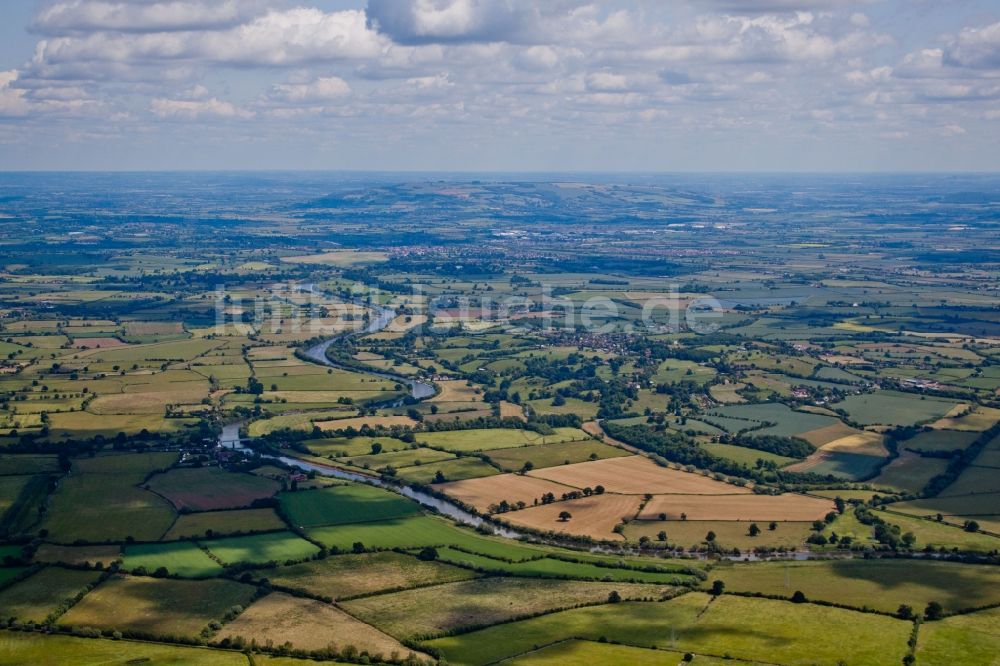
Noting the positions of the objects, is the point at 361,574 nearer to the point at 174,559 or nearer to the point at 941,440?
the point at 174,559

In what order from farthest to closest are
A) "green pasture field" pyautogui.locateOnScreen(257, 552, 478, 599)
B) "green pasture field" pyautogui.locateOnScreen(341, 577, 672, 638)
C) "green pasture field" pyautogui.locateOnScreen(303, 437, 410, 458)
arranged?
"green pasture field" pyautogui.locateOnScreen(303, 437, 410, 458) < "green pasture field" pyautogui.locateOnScreen(257, 552, 478, 599) < "green pasture field" pyautogui.locateOnScreen(341, 577, 672, 638)

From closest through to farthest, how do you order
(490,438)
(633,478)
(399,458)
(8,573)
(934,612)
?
1. (934,612)
2. (8,573)
3. (633,478)
4. (399,458)
5. (490,438)

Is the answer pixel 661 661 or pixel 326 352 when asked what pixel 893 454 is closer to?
pixel 661 661

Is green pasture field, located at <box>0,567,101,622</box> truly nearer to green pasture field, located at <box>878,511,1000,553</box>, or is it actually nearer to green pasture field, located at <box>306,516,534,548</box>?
green pasture field, located at <box>306,516,534,548</box>

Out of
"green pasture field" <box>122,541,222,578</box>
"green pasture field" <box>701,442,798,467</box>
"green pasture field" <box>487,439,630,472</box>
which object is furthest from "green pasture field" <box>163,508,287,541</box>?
"green pasture field" <box>701,442,798,467</box>

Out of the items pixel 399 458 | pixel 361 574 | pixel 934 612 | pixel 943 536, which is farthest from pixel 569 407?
pixel 934 612
